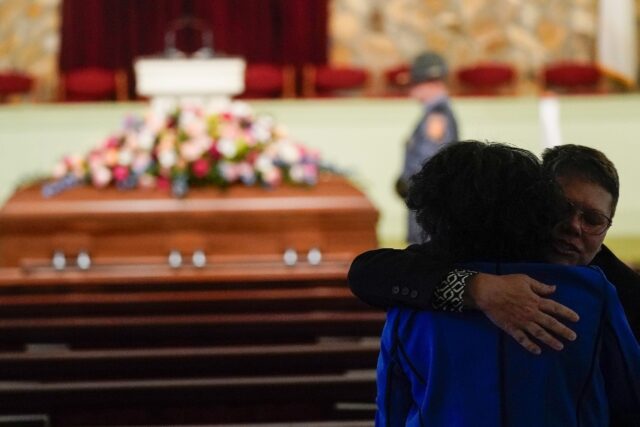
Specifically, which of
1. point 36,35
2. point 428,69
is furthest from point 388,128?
point 36,35

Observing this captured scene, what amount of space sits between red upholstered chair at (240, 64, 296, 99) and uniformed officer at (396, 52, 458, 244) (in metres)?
4.69

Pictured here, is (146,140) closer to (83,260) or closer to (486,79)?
(83,260)

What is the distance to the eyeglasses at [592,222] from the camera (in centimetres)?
143

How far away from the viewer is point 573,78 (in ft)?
34.0

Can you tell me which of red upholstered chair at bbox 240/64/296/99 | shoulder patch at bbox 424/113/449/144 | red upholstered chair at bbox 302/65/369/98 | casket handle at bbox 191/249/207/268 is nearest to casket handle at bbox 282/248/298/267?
casket handle at bbox 191/249/207/268

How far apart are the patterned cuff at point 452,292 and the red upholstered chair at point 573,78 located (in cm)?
931

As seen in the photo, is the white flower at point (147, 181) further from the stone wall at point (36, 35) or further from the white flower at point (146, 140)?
the stone wall at point (36, 35)

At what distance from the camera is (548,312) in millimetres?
1256

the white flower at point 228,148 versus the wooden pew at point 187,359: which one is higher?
the white flower at point 228,148

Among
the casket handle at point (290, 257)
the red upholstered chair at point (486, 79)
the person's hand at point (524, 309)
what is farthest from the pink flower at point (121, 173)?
the red upholstered chair at point (486, 79)

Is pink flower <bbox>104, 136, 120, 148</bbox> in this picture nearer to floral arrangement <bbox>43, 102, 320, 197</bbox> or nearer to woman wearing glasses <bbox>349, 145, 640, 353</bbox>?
floral arrangement <bbox>43, 102, 320, 197</bbox>

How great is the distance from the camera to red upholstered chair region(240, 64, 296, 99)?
391 inches

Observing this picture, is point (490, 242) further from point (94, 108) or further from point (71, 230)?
point (94, 108)

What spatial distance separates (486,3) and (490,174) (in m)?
9.98
